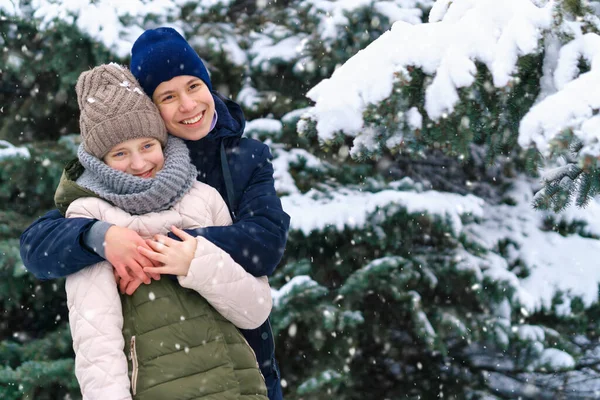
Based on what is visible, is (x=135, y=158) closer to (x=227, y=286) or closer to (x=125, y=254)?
(x=125, y=254)

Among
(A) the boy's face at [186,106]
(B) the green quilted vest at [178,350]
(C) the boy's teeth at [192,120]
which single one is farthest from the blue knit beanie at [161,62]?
(B) the green quilted vest at [178,350]

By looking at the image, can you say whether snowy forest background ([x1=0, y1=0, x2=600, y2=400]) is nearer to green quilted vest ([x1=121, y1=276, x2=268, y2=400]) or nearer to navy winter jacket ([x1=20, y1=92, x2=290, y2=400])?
navy winter jacket ([x1=20, y1=92, x2=290, y2=400])

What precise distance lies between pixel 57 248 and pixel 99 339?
0.31m

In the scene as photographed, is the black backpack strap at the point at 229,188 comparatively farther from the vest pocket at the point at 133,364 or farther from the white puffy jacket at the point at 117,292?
the vest pocket at the point at 133,364

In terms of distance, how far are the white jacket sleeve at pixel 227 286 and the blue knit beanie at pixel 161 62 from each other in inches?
25.4

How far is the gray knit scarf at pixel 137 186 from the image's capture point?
1.90 meters

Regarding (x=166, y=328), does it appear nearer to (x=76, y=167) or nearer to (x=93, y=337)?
(x=93, y=337)

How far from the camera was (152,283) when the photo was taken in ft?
6.09

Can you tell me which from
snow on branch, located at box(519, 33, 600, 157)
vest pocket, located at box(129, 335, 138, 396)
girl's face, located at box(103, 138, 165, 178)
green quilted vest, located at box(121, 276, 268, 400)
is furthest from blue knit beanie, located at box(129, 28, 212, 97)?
snow on branch, located at box(519, 33, 600, 157)

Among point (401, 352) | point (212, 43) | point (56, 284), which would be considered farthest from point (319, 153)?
point (56, 284)

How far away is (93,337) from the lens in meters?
1.74

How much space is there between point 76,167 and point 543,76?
1.52m

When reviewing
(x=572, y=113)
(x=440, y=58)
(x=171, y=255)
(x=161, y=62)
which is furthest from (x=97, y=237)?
(x=572, y=113)

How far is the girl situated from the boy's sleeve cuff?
0.08 metres
